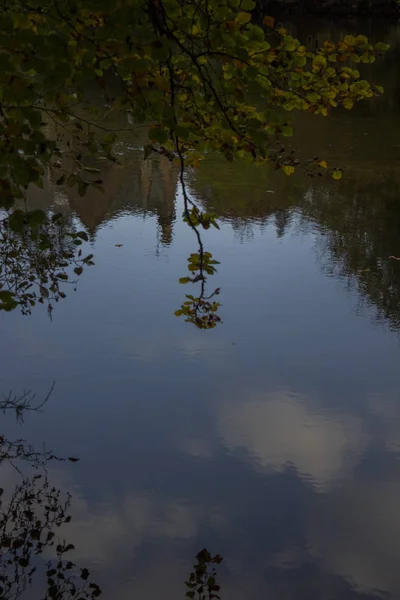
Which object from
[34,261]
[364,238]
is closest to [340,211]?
[364,238]

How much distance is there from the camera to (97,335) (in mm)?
8414

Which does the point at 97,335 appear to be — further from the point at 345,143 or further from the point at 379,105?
the point at 379,105

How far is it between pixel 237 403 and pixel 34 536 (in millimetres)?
2324

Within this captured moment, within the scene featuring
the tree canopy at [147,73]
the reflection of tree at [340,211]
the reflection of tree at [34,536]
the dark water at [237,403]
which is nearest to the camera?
the tree canopy at [147,73]

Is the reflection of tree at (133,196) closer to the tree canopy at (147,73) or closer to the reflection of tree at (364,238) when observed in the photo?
the reflection of tree at (364,238)

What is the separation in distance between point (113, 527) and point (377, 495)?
1.86 m

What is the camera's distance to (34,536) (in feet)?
17.6

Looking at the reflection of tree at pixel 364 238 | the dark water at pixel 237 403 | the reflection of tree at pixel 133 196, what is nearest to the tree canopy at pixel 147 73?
the dark water at pixel 237 403

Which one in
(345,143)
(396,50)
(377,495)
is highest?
(396,50)

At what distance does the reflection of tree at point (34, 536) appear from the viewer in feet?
16.3

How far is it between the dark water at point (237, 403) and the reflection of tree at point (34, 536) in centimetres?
11

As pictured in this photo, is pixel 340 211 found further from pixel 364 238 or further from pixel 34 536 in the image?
pixel 34 536

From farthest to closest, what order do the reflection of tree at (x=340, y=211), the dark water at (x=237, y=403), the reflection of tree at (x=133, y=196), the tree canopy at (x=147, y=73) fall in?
the reflection of tree at (x=133, y=196) → the reflection of tree at (x=340, y=211) → the dark water at (x=237, y=403) → the tree canopy at (x=147, y=73)

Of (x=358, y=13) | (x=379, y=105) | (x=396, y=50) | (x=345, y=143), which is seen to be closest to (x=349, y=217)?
(x=345, y=143)
